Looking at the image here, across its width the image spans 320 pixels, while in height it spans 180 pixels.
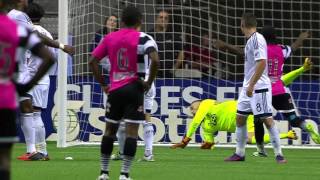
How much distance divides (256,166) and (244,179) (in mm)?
2115

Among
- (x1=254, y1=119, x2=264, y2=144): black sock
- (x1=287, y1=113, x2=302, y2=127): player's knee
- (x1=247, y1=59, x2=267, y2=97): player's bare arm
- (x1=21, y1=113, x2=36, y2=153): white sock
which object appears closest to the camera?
(x1=247, y1=59, x2=267, y2=97): player's bare arm

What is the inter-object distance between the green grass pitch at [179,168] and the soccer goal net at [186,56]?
2.65 m

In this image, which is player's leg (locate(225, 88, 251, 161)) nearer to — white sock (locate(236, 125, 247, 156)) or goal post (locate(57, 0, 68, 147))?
white sock (locate(236, 125, 247, 156))

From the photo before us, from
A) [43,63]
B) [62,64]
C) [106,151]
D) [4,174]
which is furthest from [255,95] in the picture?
[4,174]

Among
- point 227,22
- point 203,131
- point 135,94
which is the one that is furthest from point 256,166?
point 227,22

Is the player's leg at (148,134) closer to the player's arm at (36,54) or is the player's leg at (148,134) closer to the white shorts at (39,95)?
the white shorts at (39,95)

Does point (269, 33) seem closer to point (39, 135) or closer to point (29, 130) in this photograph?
point (39, 135)

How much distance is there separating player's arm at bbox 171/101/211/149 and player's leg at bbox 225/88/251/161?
338 cm

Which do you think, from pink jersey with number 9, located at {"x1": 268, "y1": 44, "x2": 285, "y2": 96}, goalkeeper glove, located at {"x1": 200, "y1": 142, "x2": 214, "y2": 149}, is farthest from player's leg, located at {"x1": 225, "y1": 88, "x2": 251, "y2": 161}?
goalkeeper glove, located at {"x1": 200, "y1": 142, "x2": 214, "y2": 149}

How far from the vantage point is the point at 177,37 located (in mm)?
18438

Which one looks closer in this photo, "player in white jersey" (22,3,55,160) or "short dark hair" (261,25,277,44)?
"player in white jersey" (22,3,55,160)

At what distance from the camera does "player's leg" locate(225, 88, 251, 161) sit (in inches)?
504

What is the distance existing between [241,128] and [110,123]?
3.93m

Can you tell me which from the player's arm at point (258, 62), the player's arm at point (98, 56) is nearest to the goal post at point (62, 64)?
the player's arm at point (258, 62)
